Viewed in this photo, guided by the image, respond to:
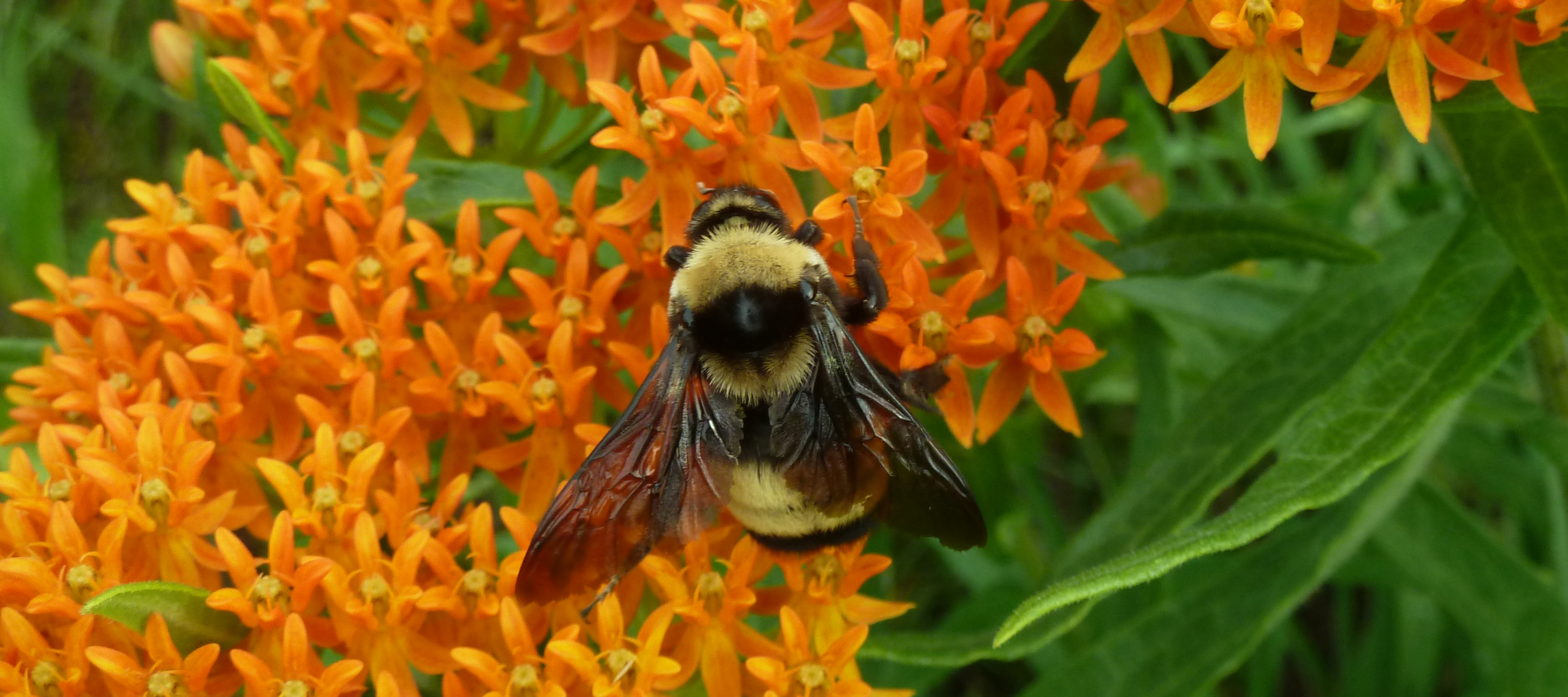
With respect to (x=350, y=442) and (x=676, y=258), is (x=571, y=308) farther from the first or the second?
(x=350, y=442)

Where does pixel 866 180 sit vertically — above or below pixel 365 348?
above

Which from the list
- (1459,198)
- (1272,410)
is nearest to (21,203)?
(1272,410)

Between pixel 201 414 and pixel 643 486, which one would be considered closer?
pixel 643 486

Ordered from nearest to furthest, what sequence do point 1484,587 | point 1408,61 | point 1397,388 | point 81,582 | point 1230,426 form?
point 1408,61 < point 81,582 < point 1397,388 < point 1230,426 < point 1484,587

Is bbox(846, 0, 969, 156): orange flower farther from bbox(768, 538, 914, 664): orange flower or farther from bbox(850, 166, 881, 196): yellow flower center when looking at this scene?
bbox(768, 538, 914, 664): orange flower

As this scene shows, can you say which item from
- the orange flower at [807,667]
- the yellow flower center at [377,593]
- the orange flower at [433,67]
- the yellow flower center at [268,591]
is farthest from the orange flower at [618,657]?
the orange flower at [433,67]

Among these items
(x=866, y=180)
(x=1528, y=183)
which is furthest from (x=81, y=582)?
(x=1528, y=183)

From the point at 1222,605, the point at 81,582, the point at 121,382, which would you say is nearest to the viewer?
the point at 81,582
